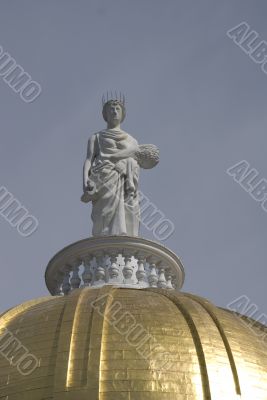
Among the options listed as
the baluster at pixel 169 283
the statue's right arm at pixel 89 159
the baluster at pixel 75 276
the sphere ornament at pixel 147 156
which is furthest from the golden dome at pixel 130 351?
the sphere ornament at pixel 147 156

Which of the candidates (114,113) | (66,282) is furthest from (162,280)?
(114,113)

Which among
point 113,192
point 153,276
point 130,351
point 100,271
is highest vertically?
point 113,192

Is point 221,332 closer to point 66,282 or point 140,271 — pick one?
point 140,271

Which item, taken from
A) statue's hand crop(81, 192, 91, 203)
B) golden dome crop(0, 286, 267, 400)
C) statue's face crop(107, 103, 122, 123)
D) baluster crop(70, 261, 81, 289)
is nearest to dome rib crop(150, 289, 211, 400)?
golden dome crop(0, 286, 267, 400)

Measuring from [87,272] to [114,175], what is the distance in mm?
2913

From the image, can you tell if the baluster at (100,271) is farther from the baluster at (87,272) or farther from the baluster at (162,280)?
the baluster at (162,280)

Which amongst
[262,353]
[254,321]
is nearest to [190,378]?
[262,353]

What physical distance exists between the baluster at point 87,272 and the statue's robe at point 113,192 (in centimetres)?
98

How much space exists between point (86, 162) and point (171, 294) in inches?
200

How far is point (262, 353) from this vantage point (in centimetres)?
1723

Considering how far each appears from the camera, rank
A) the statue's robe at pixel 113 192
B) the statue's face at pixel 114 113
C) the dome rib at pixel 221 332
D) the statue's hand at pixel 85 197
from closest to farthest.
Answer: the dome rib at pixel 221 332, the statue's robe at pixel 113 192, the statue's hand at pixel 85 197, the statue's face at pixel 114 113

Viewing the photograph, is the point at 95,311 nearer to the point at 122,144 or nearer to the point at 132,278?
the point at 132,278

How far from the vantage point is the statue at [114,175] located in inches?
832

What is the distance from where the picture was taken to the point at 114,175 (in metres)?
21.7
